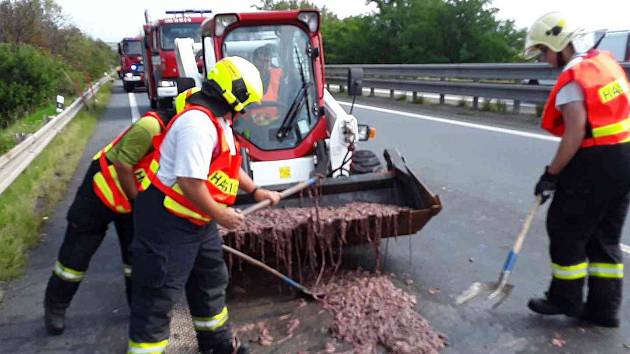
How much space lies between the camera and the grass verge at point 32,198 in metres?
4.87

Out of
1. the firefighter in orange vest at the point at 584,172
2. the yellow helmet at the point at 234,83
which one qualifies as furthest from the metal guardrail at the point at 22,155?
the firefighter in orange vest at the point at 584,172

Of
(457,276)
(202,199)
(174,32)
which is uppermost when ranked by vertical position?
(174,32)

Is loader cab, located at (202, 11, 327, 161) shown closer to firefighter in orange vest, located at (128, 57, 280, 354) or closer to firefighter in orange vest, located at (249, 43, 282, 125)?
firefighter in orange vest, located at (249, 43, 282, 125)

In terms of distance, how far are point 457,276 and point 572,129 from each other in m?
1.55

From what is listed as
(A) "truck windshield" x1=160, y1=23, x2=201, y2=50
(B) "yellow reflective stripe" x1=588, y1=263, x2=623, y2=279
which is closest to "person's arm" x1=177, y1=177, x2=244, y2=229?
(B) "yellow reflective stripe" x1=588, y1=263, x2=623, y2=279

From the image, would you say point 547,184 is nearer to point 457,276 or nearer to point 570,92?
point 570,92

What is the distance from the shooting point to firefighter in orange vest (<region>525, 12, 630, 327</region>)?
3258 mm

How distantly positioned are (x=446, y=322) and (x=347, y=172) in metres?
2.03

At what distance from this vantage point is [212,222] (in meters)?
3.08

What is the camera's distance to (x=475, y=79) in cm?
1354

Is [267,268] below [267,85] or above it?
below

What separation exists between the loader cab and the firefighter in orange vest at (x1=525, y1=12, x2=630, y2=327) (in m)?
2.50

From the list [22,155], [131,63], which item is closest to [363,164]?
[22,155]

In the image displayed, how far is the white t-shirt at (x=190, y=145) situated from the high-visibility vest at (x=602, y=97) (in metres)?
2.10
